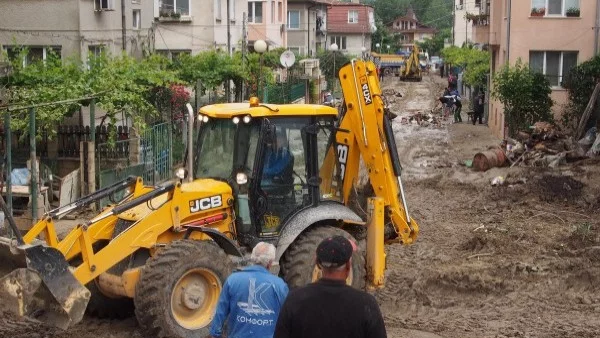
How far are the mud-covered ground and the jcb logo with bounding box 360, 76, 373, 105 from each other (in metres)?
2.58

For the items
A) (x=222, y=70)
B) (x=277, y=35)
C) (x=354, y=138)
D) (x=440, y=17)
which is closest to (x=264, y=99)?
(x=222, y=70)

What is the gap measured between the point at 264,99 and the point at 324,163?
1935cm

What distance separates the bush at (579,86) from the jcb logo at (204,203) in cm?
2023

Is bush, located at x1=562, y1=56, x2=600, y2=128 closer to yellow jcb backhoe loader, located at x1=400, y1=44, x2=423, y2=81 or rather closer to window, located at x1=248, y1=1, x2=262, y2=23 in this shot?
window, located at x1=248, y1=1, x2=262, y2=23

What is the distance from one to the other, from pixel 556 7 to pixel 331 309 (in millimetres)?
27694

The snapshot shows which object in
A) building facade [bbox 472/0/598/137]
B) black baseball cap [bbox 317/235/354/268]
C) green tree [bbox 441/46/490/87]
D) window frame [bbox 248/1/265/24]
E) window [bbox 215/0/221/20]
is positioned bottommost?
black baseball cap [bbox 317/235/354/268]

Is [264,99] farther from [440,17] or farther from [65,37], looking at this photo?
[440,17]

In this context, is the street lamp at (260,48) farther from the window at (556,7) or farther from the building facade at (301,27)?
the building facade at (301,27)

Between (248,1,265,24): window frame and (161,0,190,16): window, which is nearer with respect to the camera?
(161,0,190,16): window

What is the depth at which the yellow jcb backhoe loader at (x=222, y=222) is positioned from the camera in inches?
357

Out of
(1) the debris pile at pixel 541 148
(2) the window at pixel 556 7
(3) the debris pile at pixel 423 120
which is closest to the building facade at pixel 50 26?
(1) the debris pile at pixel 541 148

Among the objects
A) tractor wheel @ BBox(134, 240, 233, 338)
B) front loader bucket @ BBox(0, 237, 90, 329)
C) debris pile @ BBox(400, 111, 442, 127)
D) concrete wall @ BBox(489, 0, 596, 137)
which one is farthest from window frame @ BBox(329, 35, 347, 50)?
front loader bucket @ BBox(0, 237, 90, 329)

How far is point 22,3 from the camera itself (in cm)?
2389

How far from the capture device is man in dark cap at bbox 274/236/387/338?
16.3 ft
